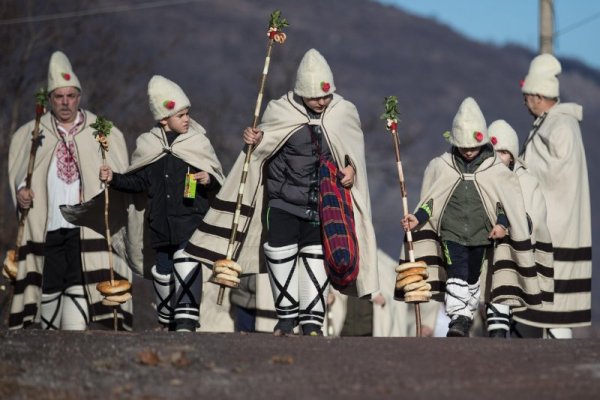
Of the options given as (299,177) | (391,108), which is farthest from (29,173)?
(391,108)

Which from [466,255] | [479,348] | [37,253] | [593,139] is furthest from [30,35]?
[593,139]

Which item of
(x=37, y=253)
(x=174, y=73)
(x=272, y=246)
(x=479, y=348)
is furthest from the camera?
(x=174, y=73)

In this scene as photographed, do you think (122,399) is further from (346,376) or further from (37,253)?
(37,253)

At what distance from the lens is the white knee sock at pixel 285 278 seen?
1440 centimetres

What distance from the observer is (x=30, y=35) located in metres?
33.1

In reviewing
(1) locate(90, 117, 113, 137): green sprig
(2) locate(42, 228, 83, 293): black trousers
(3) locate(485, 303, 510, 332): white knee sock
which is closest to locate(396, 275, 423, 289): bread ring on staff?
(3) locate(485, 303, 510, 332): white knee sock

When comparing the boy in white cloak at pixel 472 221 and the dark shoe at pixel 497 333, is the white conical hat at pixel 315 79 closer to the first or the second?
the boy in white cloak at pixel 472 221

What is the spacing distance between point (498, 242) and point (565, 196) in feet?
7.90

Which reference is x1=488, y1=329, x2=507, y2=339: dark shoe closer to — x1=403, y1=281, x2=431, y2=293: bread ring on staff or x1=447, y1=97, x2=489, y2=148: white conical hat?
x1=403, y1=281, x2=431, y2=293: bread ring on staff

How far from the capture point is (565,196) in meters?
17.6

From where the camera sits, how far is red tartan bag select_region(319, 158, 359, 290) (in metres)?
14.3

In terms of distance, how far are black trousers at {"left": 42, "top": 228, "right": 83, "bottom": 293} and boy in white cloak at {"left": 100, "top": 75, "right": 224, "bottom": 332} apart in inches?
44.4

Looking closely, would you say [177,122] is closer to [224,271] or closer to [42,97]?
[42,97]

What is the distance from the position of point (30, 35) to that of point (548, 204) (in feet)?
56.3
